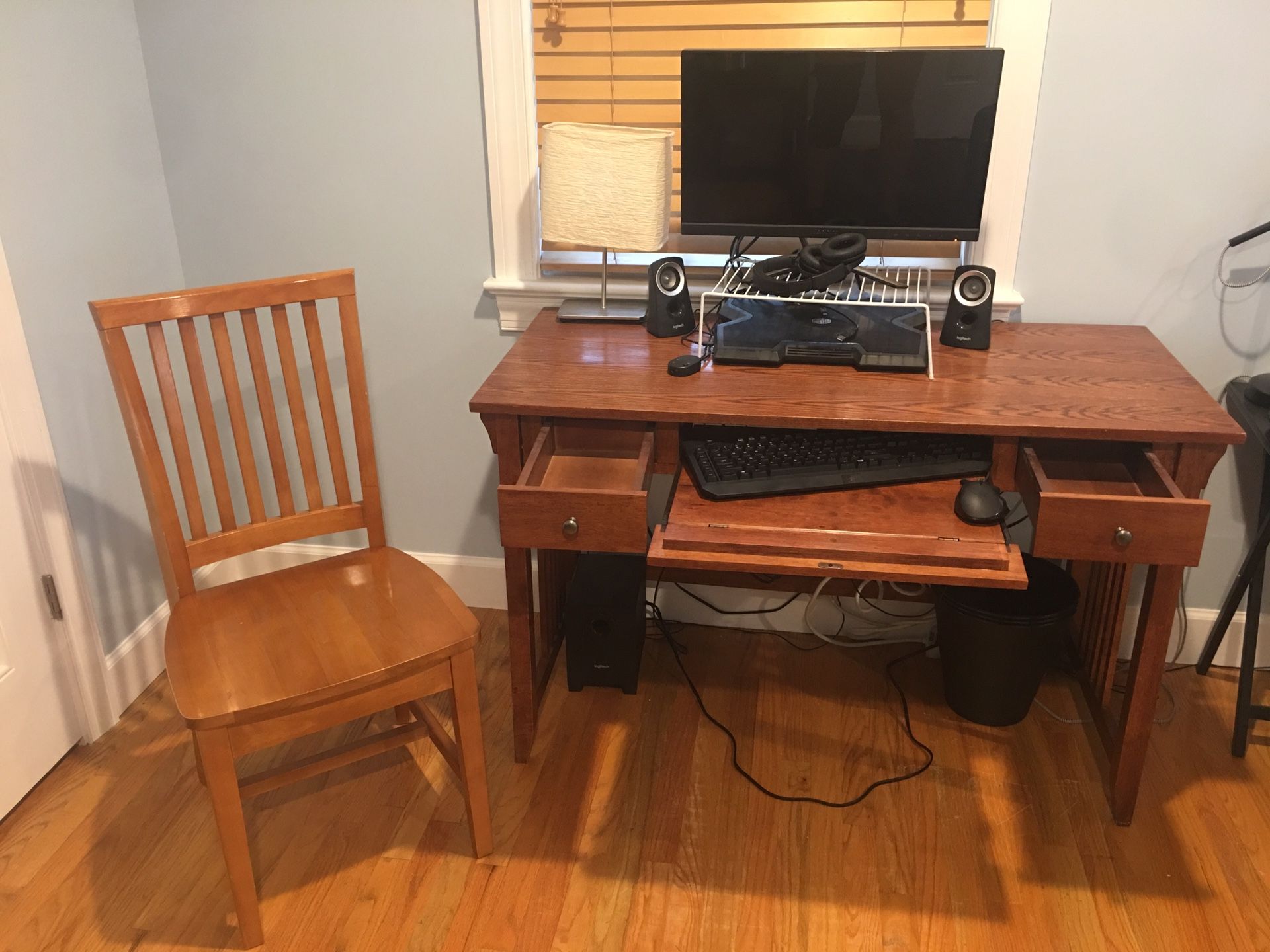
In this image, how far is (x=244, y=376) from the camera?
89.2 inches

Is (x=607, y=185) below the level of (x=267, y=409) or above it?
above

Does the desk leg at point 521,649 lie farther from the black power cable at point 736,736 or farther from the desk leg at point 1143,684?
the desk leg at point 1143,684

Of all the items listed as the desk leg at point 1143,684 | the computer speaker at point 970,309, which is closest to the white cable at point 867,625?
the desk leg at point 1143,684

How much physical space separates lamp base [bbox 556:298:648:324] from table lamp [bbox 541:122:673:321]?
16 cm

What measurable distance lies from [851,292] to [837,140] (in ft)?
0.98

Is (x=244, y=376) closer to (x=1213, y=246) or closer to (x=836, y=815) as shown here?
(x=836, y=815)

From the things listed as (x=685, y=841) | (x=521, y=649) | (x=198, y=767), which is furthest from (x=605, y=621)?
(x=198, y=767)

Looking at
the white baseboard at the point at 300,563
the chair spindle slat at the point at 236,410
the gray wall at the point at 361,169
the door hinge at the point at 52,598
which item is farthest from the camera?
the white baseboard at the point at 300,563

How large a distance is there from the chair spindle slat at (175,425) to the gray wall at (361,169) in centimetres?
60

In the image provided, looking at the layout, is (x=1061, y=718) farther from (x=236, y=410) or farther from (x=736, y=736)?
(x=236, y=410)

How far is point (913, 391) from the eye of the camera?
1.63 metres

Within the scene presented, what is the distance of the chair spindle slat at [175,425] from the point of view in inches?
61.2

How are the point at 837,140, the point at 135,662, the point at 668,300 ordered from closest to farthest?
1. the point at 837,140
2. the point at 668,300
3. the point at 135,662

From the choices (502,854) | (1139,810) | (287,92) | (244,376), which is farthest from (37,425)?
(1139,810)
